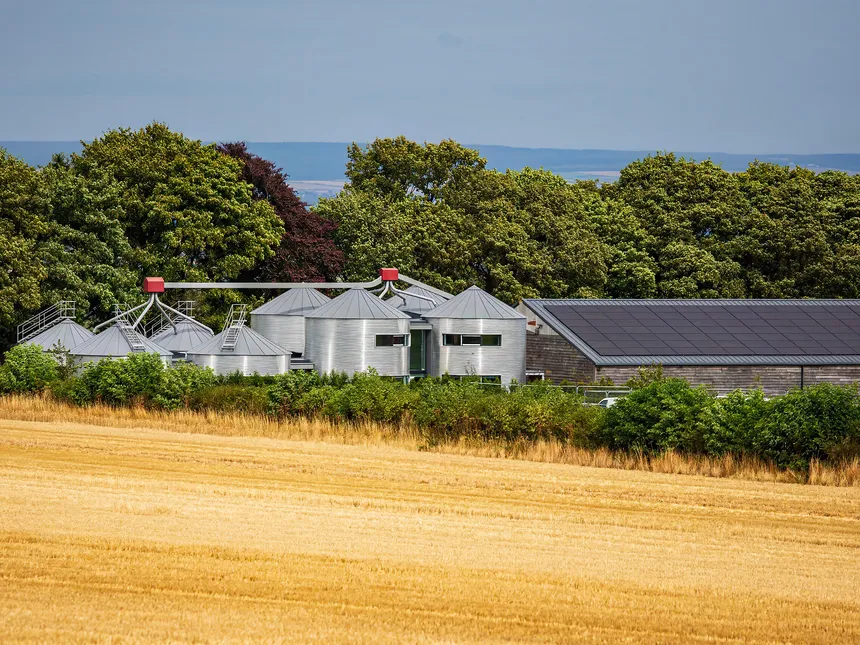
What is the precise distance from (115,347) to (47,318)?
7.89 metres

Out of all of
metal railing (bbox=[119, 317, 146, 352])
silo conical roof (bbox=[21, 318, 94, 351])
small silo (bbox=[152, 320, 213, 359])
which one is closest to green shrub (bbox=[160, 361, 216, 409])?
metal railing (bbox=[119, 317, 146, 352])

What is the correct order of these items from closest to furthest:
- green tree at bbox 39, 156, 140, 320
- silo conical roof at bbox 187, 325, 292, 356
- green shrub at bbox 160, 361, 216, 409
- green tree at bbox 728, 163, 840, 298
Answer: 1. green shrub at bbox 160, 361, 216, 409
2. silo conical roof at bbox 187, 325, 292, 356
3. green tree at bbox 39, 156, 140, 320
4. green tree at bbox 728, 163, 840, 298

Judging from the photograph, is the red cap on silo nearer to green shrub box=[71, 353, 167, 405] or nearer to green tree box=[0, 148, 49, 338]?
green tree box=[0, 148, 49, 338]

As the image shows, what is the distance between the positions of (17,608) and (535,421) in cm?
1991

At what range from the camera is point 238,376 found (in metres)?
45.7

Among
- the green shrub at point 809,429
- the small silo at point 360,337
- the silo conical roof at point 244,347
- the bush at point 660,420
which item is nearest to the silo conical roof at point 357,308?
the small silo at point 360,337

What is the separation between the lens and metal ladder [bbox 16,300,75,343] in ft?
189

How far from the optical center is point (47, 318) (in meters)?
58.6

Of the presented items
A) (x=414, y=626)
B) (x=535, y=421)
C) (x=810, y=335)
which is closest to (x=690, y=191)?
(x=810, y=335)

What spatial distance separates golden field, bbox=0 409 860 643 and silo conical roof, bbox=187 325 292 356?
2228cm

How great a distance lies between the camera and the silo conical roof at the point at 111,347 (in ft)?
171

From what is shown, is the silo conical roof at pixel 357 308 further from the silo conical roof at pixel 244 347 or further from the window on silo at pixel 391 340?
the silo conical roof at pixel 244 347

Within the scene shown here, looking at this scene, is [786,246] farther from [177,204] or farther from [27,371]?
[27,371]

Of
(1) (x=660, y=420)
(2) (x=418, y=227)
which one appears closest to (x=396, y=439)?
(1) (x=660, y=420)
